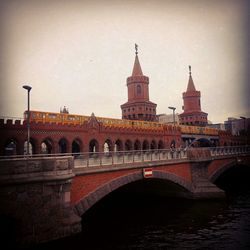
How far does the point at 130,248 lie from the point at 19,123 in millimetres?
15065

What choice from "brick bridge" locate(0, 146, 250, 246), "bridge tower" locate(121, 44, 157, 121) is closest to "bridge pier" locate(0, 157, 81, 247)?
"brick bridge" locate(0, 146, 250, 246)

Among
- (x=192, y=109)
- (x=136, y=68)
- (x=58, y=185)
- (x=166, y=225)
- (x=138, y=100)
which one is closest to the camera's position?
(x=58, y=185)

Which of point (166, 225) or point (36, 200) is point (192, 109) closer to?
point (166, 225)

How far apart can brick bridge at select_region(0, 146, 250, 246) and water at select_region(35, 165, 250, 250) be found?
3.66 ft

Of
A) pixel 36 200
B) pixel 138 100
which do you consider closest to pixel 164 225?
pixel 36 200

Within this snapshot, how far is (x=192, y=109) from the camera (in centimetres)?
6694

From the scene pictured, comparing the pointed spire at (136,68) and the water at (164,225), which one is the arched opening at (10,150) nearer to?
the water at (164,225)

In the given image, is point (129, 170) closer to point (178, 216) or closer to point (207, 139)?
point (178, 216)

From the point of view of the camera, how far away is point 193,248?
14641 mm

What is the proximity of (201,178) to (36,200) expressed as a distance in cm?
2014

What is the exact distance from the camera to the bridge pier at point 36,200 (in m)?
12.8

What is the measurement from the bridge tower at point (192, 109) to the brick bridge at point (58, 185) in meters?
44.6

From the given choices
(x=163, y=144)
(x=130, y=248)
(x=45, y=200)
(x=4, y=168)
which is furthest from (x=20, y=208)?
(x=163, y=144)

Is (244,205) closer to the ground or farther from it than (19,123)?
closer to the ground
